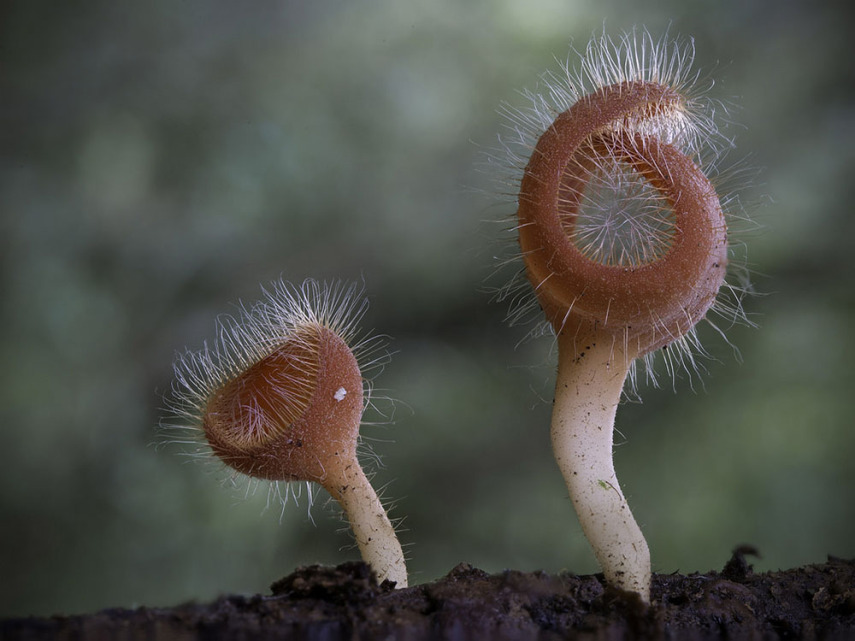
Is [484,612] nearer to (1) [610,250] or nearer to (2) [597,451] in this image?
(2) [597,451]

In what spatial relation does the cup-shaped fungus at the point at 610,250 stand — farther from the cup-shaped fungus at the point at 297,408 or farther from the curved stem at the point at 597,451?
the cup-shaped fungus at the point at 297,408

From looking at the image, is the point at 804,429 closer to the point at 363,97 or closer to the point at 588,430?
the point at 588,430

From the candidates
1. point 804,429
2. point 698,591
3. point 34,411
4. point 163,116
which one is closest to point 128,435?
point 34,411

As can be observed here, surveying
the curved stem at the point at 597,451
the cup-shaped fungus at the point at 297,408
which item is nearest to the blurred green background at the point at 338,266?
the cup-shaped fungus at the point at 297,408

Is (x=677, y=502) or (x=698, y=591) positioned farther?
(x=677, y=502)

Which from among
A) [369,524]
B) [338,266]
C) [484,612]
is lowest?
[484,612]

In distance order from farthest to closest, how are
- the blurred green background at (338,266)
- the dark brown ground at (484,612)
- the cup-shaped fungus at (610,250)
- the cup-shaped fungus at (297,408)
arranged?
1. the blurred green background at (338,266)
2. the cup-shaped fungus at (297,408)
3. the cup-shaped fungus at (610,250)
4. the dark brown ground at (484,612)

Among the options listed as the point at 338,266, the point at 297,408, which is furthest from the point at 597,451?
the point at 338,266

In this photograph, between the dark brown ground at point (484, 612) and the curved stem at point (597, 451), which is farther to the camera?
the curved stem at point (597, 451)
